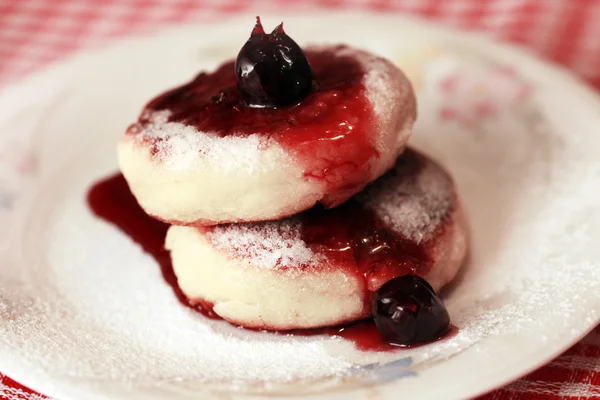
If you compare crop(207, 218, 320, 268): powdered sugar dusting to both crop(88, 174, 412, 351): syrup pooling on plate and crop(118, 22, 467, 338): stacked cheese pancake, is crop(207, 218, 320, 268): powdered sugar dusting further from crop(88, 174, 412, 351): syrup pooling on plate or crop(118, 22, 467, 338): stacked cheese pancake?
crop(88, 174, 412, 351): syrup pooling on plate

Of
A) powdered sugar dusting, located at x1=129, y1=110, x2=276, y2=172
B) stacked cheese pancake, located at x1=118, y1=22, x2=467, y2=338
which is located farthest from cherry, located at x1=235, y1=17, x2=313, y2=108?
powdered sugar dusting, located at x1=129, y1=110, x2=276, y2=172

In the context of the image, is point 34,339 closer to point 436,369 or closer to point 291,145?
point 291,145

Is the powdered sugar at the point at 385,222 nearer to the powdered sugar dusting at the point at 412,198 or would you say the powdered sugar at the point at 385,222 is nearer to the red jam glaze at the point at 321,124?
the powdered sugar dusting at the point at 412,198

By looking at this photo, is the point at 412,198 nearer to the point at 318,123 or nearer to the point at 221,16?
the point at 318,123

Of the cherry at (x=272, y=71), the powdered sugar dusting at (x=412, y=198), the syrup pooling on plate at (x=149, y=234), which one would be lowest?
the syrup pooling on plate at (x=149, y=234)

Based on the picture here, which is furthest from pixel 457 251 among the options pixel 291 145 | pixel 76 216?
pixel 76 216

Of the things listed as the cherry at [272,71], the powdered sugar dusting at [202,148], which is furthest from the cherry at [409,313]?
the cherry at [272,71]
